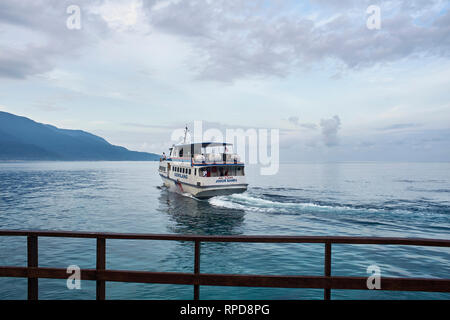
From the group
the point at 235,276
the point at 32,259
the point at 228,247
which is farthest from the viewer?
the point at 228,247

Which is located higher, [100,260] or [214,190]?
[100,260]

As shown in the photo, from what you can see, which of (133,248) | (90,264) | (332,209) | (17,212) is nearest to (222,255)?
(133,248)

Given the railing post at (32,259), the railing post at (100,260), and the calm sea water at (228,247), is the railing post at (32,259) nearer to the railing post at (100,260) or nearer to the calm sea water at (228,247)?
the railing post at (100,260)

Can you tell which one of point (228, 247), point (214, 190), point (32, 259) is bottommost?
point (228, 247)

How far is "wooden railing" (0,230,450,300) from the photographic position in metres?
3.92

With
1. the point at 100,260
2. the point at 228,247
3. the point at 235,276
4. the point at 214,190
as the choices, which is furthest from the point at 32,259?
the point at 214,190

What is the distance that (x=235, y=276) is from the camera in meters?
4.09

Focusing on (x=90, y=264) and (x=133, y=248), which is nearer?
(x=90, y=264)

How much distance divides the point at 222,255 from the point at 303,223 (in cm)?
1046

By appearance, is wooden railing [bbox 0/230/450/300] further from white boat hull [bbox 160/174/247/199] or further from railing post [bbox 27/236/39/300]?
white boat hull [bbox 160/174/247/199]

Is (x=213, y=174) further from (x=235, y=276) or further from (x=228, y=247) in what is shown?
(x=235, y=276)

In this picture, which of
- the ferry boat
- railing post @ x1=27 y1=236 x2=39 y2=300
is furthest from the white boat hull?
railing post @ x1=27 y1=236 x2=39 y2=300
